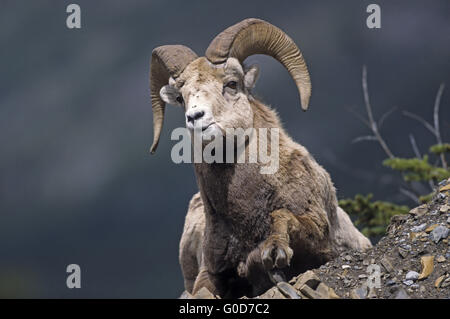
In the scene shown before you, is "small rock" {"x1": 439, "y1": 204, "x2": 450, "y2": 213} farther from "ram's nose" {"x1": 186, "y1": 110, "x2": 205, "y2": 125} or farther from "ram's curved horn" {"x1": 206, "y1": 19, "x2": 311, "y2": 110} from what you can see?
"ram's nose" {"x1": 186, "y1": 110, "x2": 205, "y2": 125}

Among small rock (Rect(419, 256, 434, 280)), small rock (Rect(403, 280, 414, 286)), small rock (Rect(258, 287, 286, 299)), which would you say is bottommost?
small rock (Rect(258, 287, 286, 299))

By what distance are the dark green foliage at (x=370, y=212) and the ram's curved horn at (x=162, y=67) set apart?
4.34 m

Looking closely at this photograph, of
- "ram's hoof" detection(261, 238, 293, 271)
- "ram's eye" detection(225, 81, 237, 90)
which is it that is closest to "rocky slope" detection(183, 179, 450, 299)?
"ram's hoof" detection(261, 238, 293, 271)

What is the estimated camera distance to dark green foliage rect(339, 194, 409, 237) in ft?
39.1

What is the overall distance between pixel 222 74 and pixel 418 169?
225 inches

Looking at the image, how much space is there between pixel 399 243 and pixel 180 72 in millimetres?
2788

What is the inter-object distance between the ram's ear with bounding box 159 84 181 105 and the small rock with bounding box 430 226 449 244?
2999 mm

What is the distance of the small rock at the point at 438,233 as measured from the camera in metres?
6.60

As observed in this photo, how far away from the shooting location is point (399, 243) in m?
6.87

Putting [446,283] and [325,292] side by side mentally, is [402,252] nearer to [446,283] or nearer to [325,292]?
[446,283]

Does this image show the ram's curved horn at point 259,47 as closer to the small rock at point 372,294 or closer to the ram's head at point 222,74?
the ram's head at point 222,74

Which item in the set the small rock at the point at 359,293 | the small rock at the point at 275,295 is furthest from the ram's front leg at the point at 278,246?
the small rock at the point at 359,293
